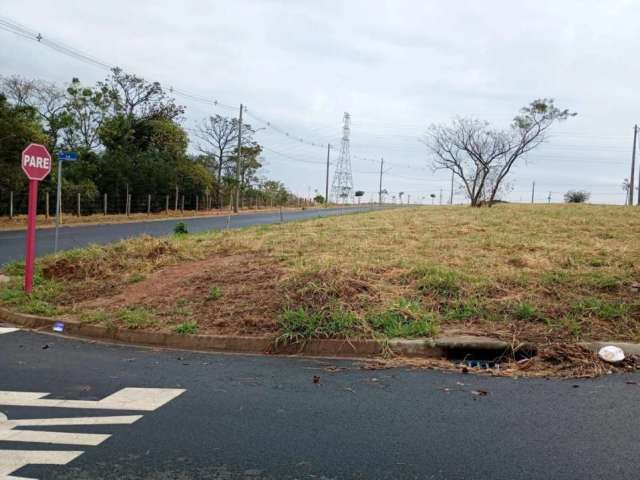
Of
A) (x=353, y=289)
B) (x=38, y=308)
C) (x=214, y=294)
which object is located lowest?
(x=38, y=308)

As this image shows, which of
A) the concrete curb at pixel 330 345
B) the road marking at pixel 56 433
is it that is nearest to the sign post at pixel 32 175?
the concrete curb at pixel 330 345

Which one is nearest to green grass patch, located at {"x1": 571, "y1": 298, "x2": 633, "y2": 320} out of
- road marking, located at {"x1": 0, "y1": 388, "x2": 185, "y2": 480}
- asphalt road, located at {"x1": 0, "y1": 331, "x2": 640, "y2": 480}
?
asphalt road, located at {"x1": 0, "y1": 331, "x2": 640, "y2": 480}

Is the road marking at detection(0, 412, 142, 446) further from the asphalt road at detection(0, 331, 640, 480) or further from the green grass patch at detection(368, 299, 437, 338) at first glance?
the green grass patch at detection(368, 299, 437, 338)

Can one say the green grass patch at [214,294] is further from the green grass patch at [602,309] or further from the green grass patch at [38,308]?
the green grass patch at [602,309]

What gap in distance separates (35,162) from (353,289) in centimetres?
541

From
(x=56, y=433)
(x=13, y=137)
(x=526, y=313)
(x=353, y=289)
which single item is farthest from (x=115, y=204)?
(x=56, y=433)

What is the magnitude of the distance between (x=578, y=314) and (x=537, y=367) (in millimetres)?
1660

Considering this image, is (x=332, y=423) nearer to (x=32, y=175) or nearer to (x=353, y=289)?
(x=353, y=289)

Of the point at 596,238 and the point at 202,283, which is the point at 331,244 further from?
the point at 596,238

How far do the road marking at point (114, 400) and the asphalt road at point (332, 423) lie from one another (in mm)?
99

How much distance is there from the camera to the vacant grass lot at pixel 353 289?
6773 mm

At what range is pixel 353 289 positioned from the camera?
7777 millimetres

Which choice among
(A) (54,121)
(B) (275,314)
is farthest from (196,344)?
(A) (54,121)

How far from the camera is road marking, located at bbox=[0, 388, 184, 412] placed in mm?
4465
